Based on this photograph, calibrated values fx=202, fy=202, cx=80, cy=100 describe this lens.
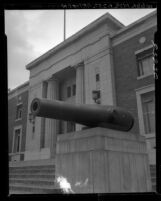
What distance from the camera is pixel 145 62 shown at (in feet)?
44.6

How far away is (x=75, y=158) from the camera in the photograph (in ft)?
15.4

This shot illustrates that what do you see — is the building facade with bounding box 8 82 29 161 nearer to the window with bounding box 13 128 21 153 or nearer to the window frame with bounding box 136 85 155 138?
the window with bounding box 13 128 21 153

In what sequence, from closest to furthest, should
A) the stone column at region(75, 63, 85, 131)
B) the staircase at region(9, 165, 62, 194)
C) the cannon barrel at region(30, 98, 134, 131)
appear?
the cannon barrel at region(30, 98, 134, 131) < the staircase at region(9, 165, 62, 194) < the stone column at region(75, 63, 85, 131)

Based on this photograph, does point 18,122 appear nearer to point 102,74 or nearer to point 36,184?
point 102,74

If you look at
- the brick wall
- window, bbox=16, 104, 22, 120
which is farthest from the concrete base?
window, bbox=16, 104, 22, 120

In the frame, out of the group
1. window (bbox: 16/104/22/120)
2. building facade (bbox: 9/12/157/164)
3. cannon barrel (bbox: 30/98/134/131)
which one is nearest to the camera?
cannon barrel (bbox: 30/98/134/131)

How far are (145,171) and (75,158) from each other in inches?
80.0

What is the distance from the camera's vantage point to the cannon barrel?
13.3 feet

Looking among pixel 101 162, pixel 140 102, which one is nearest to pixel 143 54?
pixel 140 102

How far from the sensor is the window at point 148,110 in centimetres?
1275

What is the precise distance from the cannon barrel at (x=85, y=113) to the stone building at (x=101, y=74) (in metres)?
7.89

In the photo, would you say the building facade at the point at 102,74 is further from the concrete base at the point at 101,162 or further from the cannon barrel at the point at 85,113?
the cannon barrel at the point at 85,113
